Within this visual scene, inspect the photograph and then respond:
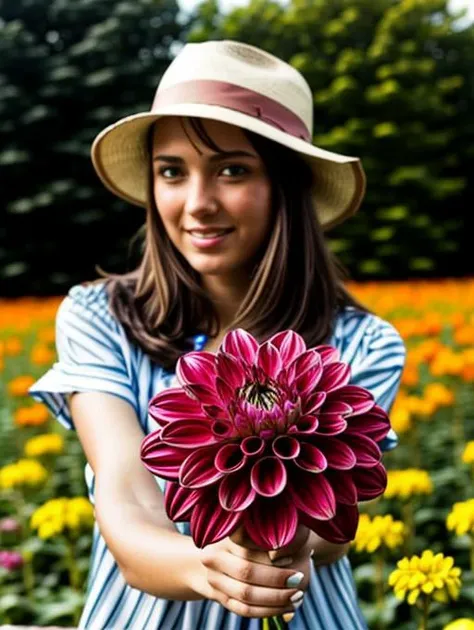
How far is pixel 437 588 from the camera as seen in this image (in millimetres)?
1133

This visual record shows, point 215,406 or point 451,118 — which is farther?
point 451,118

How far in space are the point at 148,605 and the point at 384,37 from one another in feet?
48.6

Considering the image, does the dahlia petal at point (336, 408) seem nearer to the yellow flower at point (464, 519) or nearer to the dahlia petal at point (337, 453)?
the dahlia petal at point (337, 453)

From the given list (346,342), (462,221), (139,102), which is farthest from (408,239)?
(346,342)

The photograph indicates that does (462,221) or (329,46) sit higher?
(329,46)

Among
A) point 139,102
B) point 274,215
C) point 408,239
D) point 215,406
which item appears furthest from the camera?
point 408,239

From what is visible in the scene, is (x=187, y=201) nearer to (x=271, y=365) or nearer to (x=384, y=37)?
(x=271, y=365)

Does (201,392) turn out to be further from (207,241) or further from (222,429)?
A: (207,241)

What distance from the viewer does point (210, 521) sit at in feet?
2.65

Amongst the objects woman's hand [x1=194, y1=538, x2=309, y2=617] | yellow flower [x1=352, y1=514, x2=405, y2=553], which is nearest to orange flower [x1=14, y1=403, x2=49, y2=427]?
yellow flower [x1=352, y1=514, x2=405, y2=553]

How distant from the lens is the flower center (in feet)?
2.59

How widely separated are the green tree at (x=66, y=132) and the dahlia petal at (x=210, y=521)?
11.9m

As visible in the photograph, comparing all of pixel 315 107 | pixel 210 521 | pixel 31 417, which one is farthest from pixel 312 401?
pixel 315 107

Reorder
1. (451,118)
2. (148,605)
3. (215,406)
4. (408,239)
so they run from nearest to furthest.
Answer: (215,406) → (148,605) → (408,239) → (451,118)
